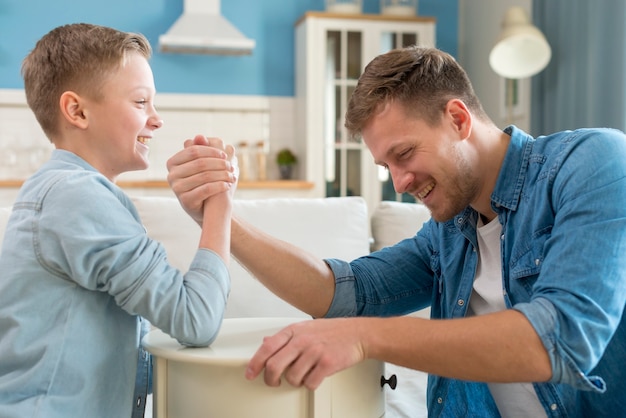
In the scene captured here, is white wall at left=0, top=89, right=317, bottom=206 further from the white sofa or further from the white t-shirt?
the white t-shirt

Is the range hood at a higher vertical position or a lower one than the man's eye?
higher

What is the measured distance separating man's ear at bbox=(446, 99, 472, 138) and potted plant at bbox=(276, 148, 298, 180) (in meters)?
3.97

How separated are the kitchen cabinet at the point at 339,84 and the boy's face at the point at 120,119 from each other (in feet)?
12.2

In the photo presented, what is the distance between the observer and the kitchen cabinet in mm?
5133

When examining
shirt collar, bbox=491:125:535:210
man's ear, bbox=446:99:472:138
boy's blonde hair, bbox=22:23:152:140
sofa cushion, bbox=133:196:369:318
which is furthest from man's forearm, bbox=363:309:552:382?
sofa cushion, bbox=133:196:369:318

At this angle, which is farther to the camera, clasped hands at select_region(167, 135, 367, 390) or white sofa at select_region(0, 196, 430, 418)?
white sofa at select_region(0, 196, 430, 418)

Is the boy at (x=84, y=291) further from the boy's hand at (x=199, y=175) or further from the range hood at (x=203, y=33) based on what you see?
the range hood at (x=203, y=33)

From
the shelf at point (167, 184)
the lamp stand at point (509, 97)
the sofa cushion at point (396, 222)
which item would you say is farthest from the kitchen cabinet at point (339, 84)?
the sofa cushion at point (396, 222)

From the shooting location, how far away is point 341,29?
5.16 m

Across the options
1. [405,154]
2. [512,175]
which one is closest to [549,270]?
[512,175]

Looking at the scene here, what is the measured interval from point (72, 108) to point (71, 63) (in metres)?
0.08

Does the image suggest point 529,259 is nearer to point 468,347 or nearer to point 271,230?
point 468,347

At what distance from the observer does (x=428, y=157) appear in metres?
1.45

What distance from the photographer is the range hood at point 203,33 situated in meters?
4.97
